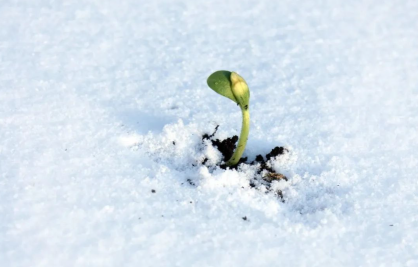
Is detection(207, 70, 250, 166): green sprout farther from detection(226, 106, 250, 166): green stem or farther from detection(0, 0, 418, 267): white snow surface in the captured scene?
detection(0, 0, 418, 267): white snow surface

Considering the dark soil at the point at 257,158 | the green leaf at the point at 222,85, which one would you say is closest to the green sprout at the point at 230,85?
Answer: the green leaf at the point at 222,85

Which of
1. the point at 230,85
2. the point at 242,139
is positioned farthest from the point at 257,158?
the point at 230,85

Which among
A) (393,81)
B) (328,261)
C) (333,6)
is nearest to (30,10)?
(333,6)

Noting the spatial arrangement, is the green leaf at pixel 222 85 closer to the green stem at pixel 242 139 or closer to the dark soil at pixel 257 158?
the green stem at pixel 242 139

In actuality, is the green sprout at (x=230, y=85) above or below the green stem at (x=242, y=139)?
above

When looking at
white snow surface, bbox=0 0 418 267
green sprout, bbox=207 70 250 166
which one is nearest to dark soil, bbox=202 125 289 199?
white snow surface, bbox=0 0 418 267

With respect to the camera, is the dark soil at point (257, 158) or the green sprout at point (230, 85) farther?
the dark soil at point (257, 158)

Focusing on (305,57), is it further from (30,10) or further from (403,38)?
(30,10)
